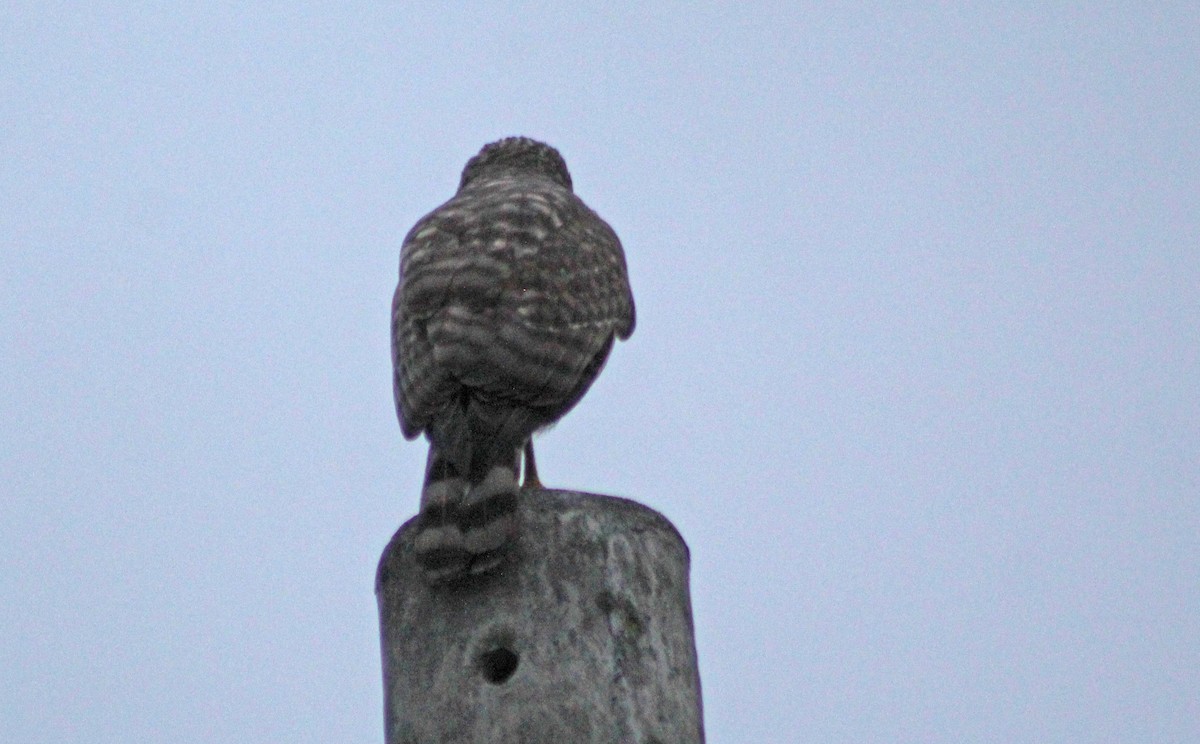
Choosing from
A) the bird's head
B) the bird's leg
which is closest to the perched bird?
the bird's leg

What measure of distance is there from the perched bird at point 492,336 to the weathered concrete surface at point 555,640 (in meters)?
0.11

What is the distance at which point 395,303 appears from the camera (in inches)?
208

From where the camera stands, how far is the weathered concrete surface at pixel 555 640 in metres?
3.51

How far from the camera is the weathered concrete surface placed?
3.51 meters

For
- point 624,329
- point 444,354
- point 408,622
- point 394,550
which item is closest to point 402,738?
point 408,622

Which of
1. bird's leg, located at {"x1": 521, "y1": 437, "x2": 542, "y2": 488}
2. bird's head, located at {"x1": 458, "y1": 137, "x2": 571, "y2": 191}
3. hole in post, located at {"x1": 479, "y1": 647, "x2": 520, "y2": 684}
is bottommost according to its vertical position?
hole in post, located at {"x1": 479, "y1": 647, "x2": 520, "y2": 684}

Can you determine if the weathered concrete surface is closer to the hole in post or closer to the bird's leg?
the hole in post

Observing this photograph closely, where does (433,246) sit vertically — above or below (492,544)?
above

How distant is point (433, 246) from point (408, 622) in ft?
5.85

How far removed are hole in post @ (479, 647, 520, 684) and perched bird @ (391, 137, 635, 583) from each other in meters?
0.26

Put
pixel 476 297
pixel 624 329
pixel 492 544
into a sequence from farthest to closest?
pixel 624 329, pixel 476 297, pixel 492 544

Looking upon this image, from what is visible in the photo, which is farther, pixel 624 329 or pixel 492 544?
pixel 624 329

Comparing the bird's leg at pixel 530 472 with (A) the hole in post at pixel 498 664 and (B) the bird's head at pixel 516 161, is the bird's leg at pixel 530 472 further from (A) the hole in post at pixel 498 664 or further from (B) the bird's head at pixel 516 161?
(A) the hole in post at pixel 498 664

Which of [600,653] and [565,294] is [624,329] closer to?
[565,294]
